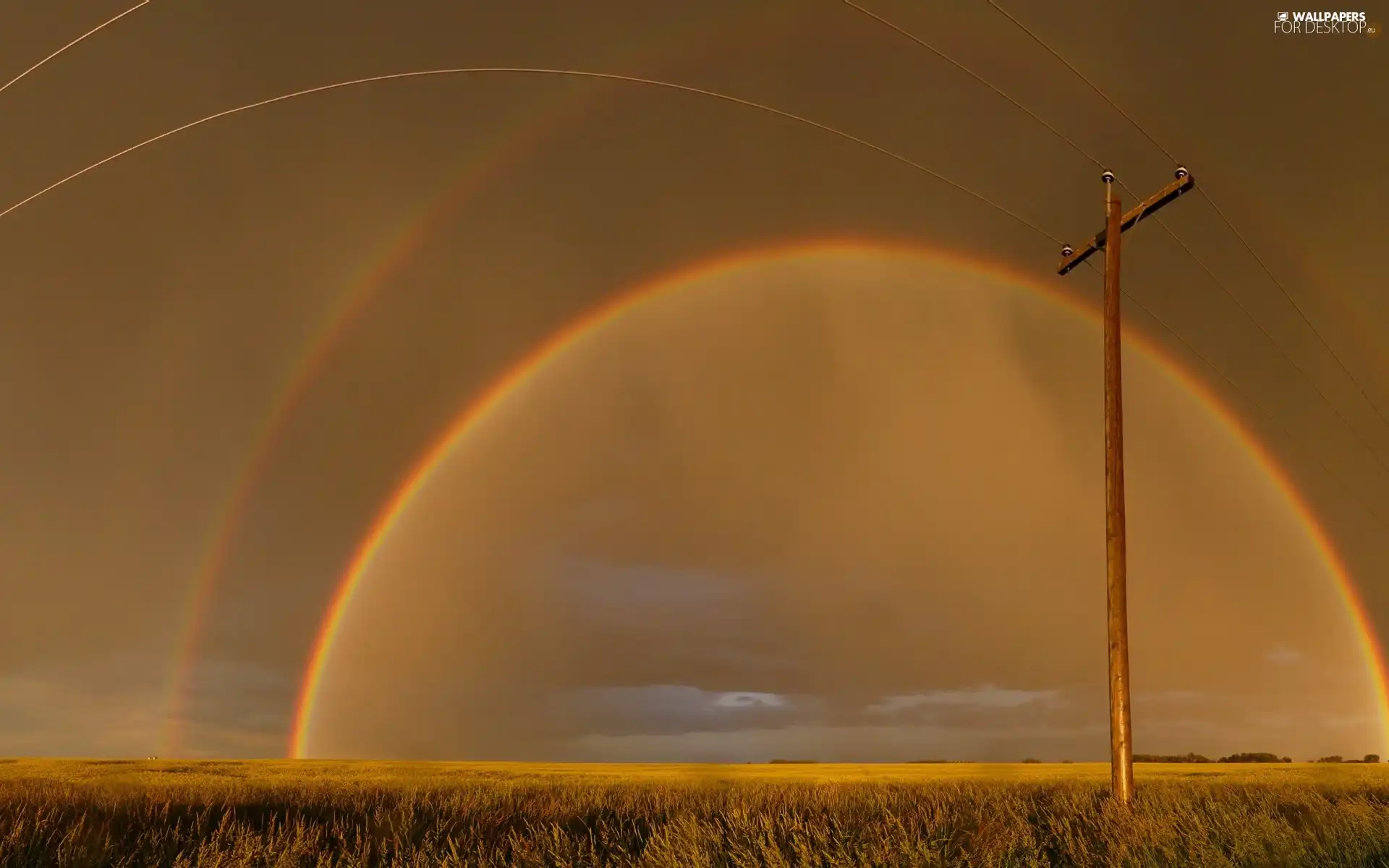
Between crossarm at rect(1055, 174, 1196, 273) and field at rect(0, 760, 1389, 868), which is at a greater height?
crossarm at rect(1055, 174, 1196, 273)

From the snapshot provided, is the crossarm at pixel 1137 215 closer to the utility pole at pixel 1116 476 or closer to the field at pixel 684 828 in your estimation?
the utility pole at pixel 1116 476

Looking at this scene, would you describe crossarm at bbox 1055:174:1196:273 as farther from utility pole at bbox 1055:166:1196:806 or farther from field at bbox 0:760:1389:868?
field at bbox 0:760:1389:868

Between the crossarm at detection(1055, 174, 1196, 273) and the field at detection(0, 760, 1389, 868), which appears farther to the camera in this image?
the crossarm at detection(1055, 174, 1196, 273)

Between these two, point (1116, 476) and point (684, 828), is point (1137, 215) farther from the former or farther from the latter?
point (684, 828)

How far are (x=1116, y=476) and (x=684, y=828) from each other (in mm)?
9282

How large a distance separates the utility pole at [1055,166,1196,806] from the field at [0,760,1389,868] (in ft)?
2.96

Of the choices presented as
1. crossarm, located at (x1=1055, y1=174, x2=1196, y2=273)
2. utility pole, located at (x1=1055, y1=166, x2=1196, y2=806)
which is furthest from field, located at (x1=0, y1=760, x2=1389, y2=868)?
crossarm, located at (x1=1055, y1=174, x2=1196, y2=273)

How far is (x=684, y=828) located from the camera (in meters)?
13.2

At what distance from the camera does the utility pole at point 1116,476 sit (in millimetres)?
16172

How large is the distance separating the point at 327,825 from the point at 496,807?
11.5 feet

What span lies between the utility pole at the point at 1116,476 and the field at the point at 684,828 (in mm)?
901

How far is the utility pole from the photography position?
16.2 meters

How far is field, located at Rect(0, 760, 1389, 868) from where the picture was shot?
11.8m

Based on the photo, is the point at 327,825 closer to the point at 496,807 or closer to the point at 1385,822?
the point at 496,807
